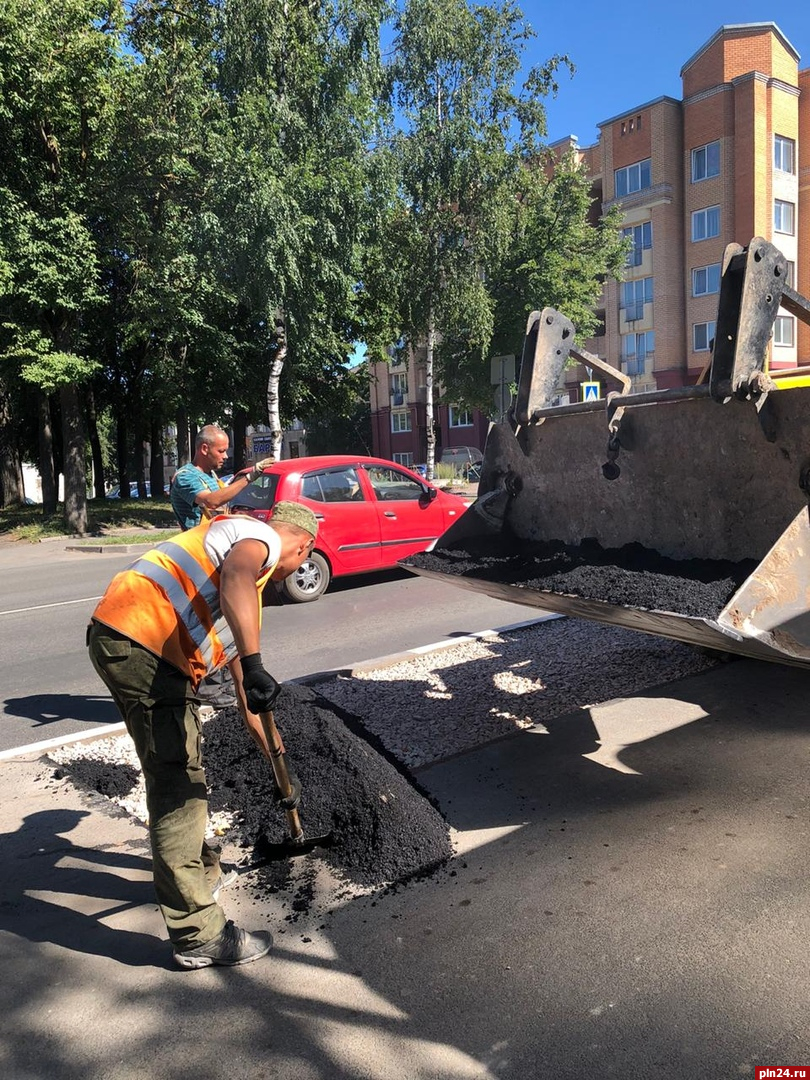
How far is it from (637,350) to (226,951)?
39.8 meters

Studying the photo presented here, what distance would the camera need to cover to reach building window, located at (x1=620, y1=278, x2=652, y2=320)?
126 feet

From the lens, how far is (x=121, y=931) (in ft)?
9.45

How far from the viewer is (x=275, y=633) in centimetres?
757

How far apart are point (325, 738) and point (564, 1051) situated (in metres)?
1.81

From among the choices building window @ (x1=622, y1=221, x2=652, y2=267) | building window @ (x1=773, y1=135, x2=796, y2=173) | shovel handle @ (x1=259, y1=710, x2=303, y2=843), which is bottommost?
shovel handle @ (x1=259, y1=710, x2=303, y2=843)

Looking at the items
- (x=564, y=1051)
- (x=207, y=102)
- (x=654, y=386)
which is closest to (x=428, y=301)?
(x=207, y=102)

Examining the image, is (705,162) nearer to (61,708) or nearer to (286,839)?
(61,708)

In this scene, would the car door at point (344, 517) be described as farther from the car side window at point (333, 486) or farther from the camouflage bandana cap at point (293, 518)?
the camouflage bandana cap at point (293, 518)

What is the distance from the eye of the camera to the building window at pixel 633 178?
37594 millimetres

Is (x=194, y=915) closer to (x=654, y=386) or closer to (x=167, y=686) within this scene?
(x=167, y=686)

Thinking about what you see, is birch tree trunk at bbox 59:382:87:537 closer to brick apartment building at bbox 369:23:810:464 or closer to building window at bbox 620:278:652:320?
brick apartment building at bbox 369:23:810:464

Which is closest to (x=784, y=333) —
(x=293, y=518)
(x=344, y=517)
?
(x=344, y=517)

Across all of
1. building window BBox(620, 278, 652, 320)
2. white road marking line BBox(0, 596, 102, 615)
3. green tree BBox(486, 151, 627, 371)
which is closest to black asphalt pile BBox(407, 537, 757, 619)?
white road marking line BBox(0, 596, 102, 615)

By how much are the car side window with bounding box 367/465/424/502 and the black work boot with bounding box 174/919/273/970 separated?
7.20m
